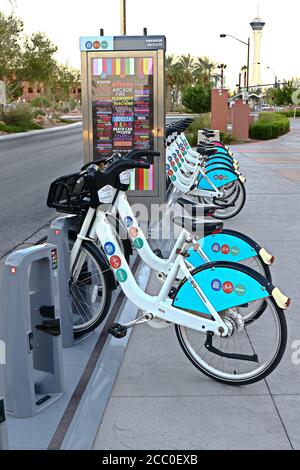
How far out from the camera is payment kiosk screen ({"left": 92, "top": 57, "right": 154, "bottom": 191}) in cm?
866

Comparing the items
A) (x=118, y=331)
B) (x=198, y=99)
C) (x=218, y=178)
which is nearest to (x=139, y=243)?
(x=118, y=331)

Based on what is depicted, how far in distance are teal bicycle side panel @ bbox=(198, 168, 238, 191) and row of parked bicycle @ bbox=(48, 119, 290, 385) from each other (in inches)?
128

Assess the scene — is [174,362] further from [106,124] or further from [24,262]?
[106,124]

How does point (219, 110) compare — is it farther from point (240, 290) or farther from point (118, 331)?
point (240, 290)

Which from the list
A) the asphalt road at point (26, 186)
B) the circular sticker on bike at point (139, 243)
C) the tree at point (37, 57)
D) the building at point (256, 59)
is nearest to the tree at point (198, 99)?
the tree at point (37, 57)

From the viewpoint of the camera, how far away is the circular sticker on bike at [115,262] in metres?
Answer: 4.10

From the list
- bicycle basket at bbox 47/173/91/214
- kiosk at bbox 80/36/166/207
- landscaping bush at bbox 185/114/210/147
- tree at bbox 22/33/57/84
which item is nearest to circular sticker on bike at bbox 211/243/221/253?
bicycle basket at bbox 47/173/91/214

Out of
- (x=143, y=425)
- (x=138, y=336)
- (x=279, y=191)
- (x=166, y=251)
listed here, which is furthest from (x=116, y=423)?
(x=279, y=191)

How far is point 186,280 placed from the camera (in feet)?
12.4

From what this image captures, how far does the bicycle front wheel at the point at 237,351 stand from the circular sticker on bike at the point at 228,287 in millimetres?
176

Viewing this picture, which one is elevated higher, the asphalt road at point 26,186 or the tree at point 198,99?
the tree at point 198,99

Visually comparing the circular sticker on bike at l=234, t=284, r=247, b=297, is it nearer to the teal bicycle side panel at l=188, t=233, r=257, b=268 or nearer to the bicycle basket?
the teal bicycle side panel at l=188, t=233, r=257, b=268

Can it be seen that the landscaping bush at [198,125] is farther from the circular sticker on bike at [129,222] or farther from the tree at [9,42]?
the circular sticker on bike at [129,222]

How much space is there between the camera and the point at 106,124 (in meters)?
8.91
